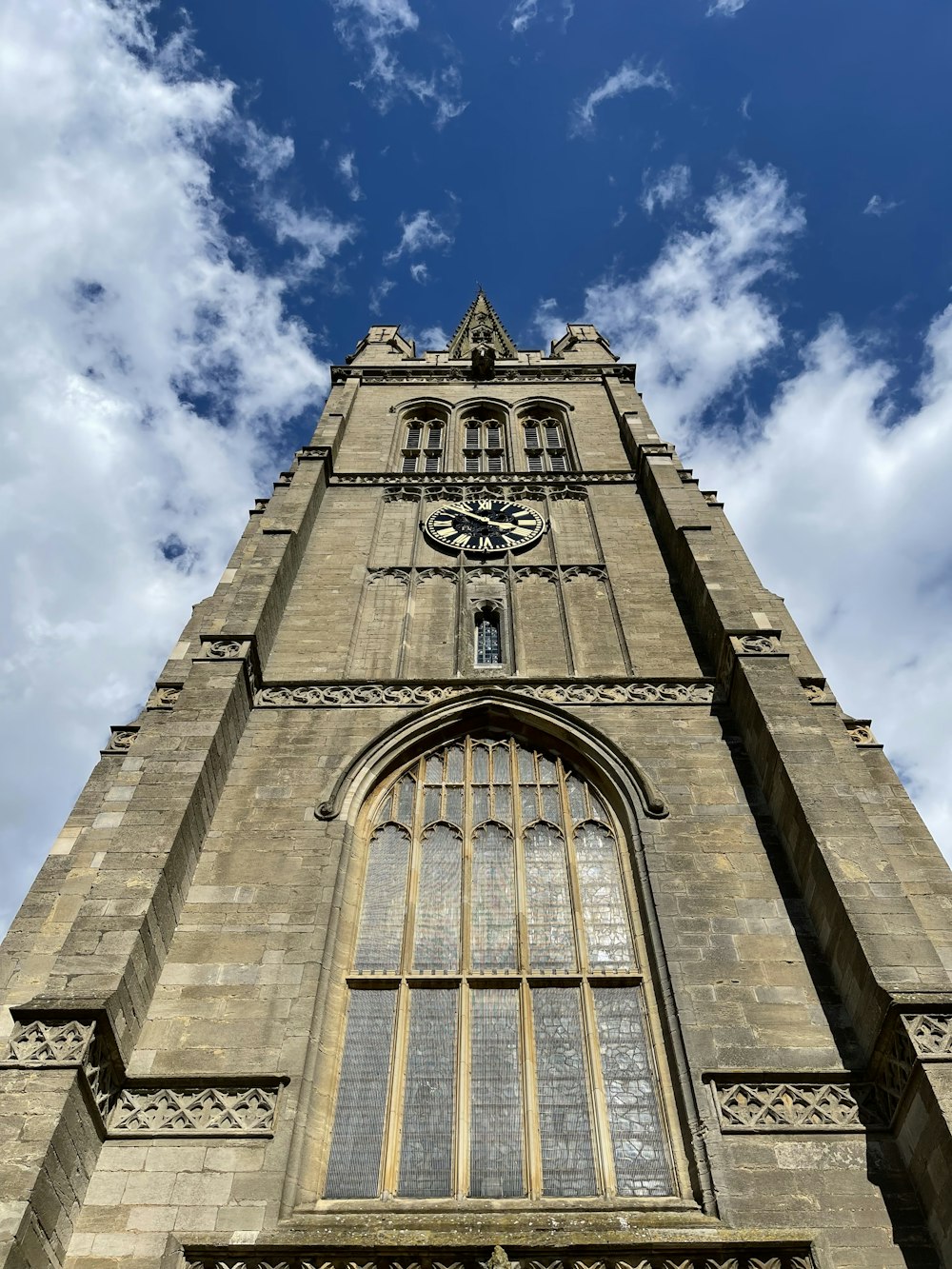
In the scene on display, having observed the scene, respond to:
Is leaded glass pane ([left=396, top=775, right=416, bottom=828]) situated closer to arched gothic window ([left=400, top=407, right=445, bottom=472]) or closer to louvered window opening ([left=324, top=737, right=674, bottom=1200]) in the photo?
louvered window opening ([left=324, top=737, right=674, bottom=1200])

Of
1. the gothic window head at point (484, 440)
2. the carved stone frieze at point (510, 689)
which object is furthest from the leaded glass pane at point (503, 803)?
the gothic window head at point (484, 440)

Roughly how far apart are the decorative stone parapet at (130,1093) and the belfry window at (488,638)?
26.0 feet

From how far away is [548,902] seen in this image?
10.7 meters

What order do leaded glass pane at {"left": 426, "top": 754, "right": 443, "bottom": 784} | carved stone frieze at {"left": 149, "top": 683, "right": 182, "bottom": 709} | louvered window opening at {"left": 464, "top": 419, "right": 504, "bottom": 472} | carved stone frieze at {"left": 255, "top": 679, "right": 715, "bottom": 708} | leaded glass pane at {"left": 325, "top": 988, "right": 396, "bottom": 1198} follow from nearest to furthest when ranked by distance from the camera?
leaded glass pane at {"left": 325, "top": 988, "right": 396, "bottom": 1198} < leaded glass pane at {"left": 426, "top": 754, "right": 443, "bottom": 784} < carved stone frieze at {"left": 149, "top": 683, "right": 182, "bottom": 709} < carved stone frieze at {"left": 255, "top": 679, "right": 715, "bottom": 708} < louvered window opening at {"left": 464, "top": 419, "right": 504, "bottom": 472}

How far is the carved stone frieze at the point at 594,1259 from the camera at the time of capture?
6953 mm

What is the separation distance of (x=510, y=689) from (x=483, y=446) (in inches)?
484

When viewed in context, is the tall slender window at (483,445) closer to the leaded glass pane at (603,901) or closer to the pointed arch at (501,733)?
the pointed arch at (501,733)

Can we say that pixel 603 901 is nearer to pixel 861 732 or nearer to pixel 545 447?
pixel 861 732

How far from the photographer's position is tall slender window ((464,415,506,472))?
77.8ft

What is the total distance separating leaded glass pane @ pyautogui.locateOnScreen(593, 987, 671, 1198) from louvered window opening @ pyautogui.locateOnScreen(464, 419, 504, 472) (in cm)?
1485

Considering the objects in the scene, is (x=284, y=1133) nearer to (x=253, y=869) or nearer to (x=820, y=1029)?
(x=253, y=869)

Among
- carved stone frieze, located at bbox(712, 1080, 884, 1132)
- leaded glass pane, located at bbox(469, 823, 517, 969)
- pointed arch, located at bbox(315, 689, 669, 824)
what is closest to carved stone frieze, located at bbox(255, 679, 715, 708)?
pointed arch, located at bbox(315, 689, 669, 824)

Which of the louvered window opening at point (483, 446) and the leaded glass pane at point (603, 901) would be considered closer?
the leaded glass pane at point (603, 901)

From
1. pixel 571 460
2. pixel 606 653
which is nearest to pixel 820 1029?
pixel 606 653
